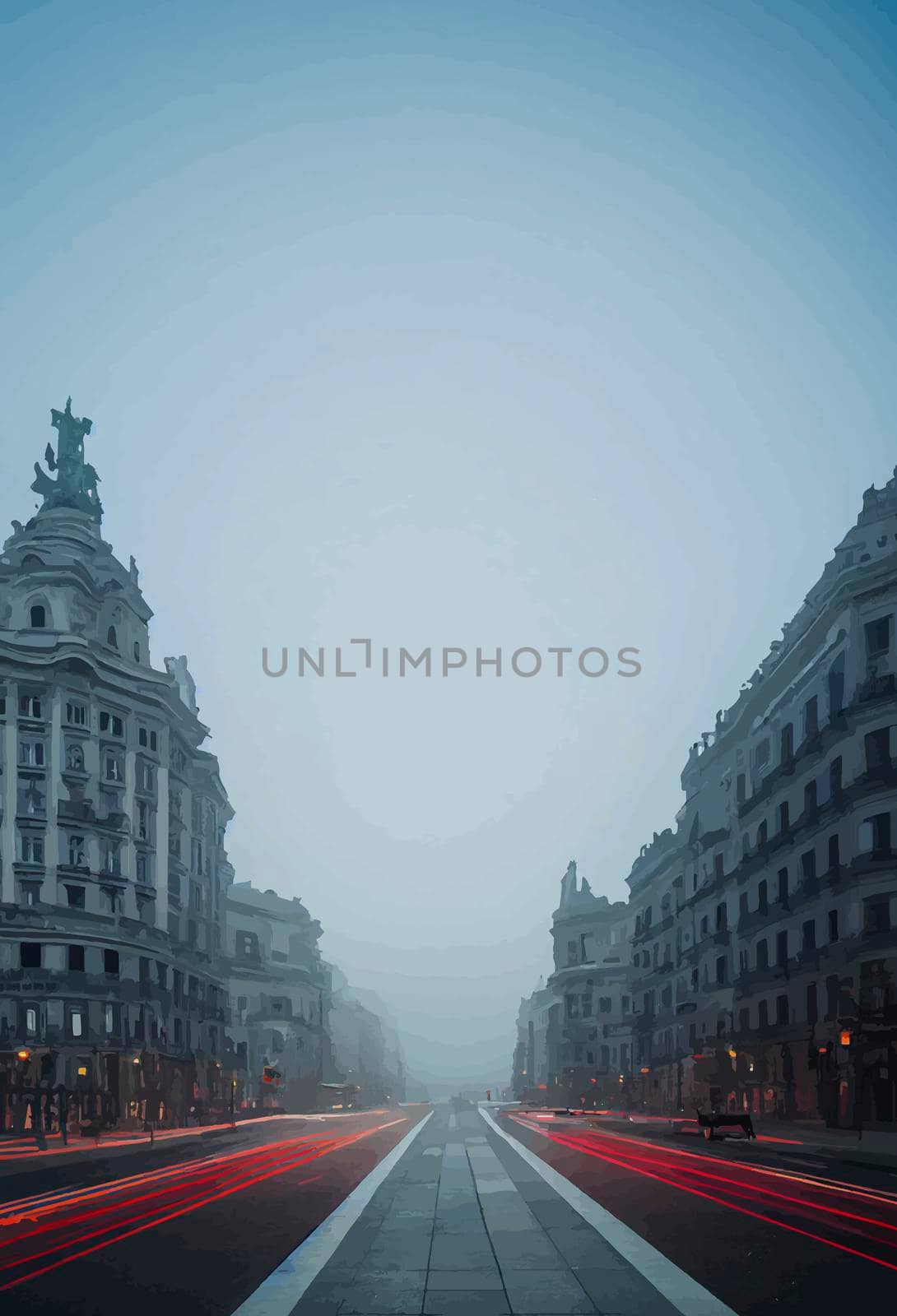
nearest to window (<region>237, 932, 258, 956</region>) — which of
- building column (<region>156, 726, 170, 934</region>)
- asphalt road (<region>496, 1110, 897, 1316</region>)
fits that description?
building column (<region>156, 726, 170, 934</region>)

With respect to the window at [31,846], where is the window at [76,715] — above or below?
above

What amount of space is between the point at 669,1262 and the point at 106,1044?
6632 centimetres

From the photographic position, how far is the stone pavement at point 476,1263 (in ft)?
46.4

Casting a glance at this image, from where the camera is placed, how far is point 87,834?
82000mm

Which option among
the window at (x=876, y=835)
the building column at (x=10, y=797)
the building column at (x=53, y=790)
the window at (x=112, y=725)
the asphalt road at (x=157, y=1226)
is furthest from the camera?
the window at (x=112, y=725)

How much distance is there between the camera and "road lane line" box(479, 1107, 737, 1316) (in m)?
14.0

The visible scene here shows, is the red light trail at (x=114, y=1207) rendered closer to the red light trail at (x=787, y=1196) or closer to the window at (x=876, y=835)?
A: the red light trail at (x=787, y=1196)

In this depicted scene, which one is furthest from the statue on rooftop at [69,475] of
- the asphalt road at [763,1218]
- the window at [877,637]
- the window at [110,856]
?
the asphalt road at [763,1218]

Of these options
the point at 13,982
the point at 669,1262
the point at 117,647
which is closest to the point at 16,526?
the point at 117,647

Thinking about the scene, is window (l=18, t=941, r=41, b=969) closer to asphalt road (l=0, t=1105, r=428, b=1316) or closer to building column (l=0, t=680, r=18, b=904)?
building column (l=0, t=680, r=18, b=904)

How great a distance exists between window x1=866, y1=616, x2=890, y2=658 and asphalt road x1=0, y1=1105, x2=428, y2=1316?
3080cm

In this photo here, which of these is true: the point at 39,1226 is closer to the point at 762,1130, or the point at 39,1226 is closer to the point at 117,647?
the point at 762,1130

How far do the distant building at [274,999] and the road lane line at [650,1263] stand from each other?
113039mm

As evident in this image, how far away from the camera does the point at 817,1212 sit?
23469 millimetres
